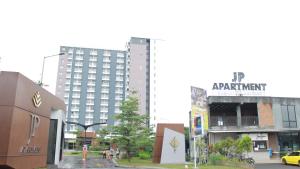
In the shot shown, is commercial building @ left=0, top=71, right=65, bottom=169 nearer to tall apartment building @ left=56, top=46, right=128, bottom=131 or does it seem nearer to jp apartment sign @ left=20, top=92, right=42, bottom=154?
jp apartment sign @ left=20, top=92, right=42, bottom=154

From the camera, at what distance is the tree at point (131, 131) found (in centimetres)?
3494

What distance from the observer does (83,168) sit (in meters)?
25.0

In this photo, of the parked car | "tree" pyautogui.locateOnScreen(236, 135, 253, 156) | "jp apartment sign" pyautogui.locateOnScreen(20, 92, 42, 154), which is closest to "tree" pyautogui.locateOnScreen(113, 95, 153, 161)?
"tree" pyautogui.locateOnScreen(236, 135, 253, 156)

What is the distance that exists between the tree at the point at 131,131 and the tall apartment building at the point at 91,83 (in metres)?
72.7

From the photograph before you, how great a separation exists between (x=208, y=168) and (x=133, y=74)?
7421 centimetres

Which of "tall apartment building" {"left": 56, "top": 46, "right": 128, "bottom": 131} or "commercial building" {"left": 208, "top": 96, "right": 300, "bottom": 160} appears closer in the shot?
"commercial building" {"left": 208, "top": 96, "right": 300, "bottom": 160}

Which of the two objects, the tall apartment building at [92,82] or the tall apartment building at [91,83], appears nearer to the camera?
the tall apartment building at [92,82]

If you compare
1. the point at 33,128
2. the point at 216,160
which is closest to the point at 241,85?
the point at 216,160

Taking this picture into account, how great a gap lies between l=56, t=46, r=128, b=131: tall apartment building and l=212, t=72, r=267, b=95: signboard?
70611 millimetres

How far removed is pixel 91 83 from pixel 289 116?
84088 millimetres

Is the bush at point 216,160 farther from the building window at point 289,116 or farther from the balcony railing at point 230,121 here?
the building window at point 289,116

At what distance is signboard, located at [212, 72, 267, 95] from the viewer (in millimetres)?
41062

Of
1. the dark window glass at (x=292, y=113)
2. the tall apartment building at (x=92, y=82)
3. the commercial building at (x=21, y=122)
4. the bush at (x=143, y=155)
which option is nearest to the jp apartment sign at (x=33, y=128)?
the commercial building at (x=21, y=122)

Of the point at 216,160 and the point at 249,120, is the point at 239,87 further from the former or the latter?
the point at 216,160
